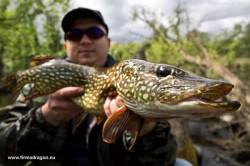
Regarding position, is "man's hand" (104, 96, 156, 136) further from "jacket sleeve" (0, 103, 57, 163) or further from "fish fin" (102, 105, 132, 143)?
"jacket sleeve" (0, 103, 57, 163)

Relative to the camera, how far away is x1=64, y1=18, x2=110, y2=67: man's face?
3.09m

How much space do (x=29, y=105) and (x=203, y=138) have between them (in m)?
7.04

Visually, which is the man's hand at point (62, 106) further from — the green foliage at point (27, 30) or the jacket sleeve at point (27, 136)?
the green foliage at point (27, 30)

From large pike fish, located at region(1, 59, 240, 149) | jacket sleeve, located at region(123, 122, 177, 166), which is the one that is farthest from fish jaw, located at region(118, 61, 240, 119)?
jacket sleeve, located at region(123, 122, 177, 166)

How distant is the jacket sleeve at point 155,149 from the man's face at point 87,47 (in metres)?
1.00

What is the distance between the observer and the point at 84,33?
311cm

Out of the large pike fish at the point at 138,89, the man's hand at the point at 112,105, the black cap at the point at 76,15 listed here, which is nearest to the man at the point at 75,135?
the black cap at the point at 76,15

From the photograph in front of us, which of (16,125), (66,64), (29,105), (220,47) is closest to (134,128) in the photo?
(66,64)

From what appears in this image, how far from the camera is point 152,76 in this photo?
5.58 feet

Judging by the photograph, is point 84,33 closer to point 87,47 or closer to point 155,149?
point 87,47

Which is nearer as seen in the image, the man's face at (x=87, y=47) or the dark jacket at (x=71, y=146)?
the dark jacket at (x=71, y=146)

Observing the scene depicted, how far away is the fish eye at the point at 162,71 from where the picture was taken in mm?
1649

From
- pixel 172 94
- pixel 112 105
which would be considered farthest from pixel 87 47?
pixel 172 94

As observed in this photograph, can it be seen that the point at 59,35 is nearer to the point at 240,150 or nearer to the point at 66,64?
the point at 240,150
